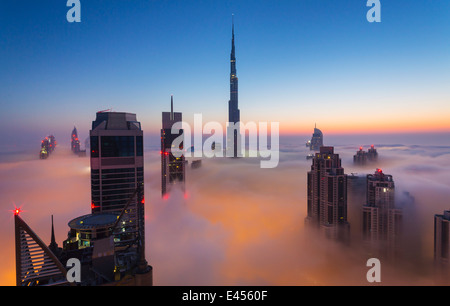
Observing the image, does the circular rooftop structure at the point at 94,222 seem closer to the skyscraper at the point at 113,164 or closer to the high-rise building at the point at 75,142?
the skyscraper at the point at 113,164

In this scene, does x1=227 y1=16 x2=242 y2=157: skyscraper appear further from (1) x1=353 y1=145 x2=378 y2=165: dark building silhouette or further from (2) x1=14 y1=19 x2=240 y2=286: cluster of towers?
(2) x1=14 y1=19 x2=240 y2=286: cluster of towers

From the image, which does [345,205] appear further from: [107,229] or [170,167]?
[170,167]

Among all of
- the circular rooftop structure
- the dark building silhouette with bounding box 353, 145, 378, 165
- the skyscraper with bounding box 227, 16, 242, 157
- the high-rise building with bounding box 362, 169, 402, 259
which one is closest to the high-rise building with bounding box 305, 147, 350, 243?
the high-rise building with bounding box 362, 169, 402, 259

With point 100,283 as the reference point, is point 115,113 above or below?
above

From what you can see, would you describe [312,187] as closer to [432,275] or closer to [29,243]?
[432,275]

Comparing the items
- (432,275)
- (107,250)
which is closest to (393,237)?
(432,275)

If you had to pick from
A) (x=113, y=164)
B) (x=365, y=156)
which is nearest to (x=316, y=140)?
(x=365, y=156)
